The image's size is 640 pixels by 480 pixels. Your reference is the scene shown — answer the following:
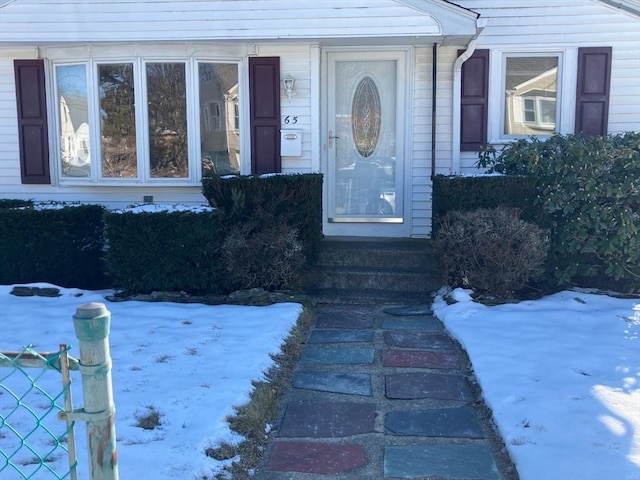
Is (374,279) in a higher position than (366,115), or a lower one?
lower

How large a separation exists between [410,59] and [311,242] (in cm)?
278

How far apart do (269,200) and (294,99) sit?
159 cm

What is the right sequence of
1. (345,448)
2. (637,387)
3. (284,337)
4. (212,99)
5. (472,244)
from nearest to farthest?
(345,448) < (637,387) < (284,337) < (472,244) < (212,99)

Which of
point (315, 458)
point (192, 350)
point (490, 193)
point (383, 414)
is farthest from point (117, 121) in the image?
point (315, 458)

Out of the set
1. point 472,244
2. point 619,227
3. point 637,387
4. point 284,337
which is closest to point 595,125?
point 619,227

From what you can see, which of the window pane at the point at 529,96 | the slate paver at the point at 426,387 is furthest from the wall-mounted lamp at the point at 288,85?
the slate paver at the point at 426,387

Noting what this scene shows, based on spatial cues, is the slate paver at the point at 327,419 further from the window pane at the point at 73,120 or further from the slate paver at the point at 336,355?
the window pane at the point at 73,120

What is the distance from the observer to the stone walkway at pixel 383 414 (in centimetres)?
331

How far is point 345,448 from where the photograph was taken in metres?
3.53

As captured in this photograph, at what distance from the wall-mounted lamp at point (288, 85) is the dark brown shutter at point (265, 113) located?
3.4 inches

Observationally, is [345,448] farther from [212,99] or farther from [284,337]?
[212,99]

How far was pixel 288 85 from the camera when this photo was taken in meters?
7.41

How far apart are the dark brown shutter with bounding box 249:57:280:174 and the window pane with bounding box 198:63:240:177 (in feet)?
0.91

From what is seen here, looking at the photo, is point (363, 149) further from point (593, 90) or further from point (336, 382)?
point (336, 382)
